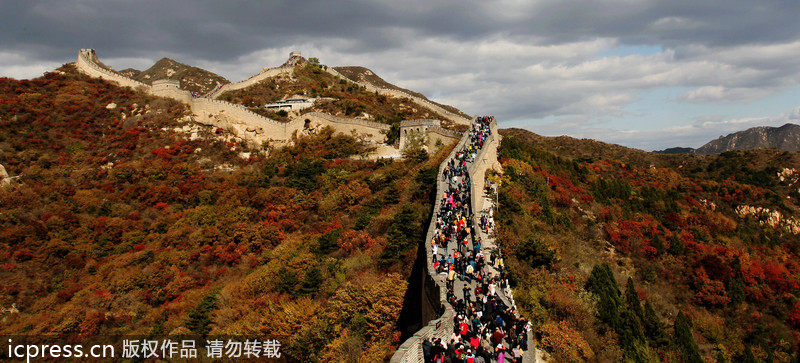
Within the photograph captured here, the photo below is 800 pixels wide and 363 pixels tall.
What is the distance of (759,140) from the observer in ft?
Answer: 466

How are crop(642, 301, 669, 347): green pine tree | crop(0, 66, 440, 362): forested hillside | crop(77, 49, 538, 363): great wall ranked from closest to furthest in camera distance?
1. crop(77, 49, 538, 363): great wall
2. crop(0, 66, 440, 362): forested hillside
3. crop(642, 301, 669, 347): green pine tree

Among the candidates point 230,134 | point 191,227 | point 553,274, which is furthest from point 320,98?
point 553,274

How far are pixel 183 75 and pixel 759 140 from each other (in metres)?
154

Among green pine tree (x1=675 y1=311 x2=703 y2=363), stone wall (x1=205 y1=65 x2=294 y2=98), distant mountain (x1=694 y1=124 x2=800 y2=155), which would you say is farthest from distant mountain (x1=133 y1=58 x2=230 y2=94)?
distant mountain (x1=694 y1=124 x2=800 y2=155)

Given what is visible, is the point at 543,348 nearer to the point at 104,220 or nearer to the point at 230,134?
the point at 104,220

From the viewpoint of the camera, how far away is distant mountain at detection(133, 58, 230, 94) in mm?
85262

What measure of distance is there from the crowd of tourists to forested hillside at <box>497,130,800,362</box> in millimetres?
3113

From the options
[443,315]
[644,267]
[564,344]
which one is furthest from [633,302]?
[443,315]

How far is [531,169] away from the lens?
118 ft

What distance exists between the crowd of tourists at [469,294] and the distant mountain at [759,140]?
5703 inches

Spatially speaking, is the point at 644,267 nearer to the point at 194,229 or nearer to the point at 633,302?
the point at 633,302

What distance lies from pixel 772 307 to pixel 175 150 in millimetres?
51388

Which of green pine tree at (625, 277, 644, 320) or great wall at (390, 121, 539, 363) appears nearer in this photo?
great wall at (390, 121, 539, 363)

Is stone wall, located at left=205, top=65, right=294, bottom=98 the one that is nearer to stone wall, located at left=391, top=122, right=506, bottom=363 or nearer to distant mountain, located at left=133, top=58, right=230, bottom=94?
distant mountain, located at left=133, top=58, right=230, bottom=94
